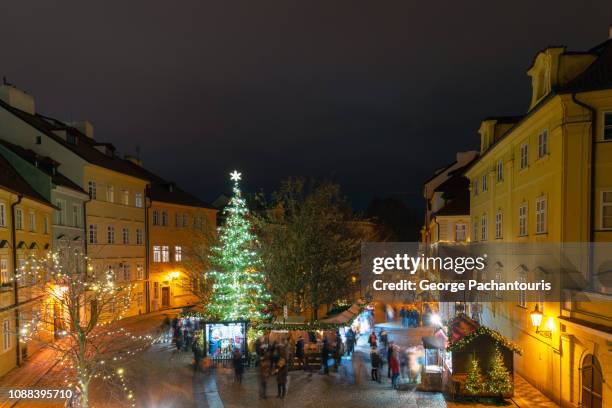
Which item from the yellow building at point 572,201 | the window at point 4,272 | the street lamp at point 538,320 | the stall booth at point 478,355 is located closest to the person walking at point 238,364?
the stall booth at point 478,355

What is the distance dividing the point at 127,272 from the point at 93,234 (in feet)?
15.6

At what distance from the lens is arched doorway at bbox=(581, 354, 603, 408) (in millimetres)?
13617

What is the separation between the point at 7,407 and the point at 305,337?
11822 mm

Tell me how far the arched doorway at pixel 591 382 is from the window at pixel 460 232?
2385 centimetres

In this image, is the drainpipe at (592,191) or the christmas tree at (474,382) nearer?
the drainpipe at (592,191)

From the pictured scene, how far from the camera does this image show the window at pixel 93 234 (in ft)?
108

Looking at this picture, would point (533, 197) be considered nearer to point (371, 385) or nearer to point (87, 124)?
point (371, 385)

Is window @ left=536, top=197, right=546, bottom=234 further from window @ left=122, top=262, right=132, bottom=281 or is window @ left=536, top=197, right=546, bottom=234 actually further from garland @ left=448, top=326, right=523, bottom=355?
window @ left=122, top=262, right=132, bottom=281

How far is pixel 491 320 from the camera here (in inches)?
974

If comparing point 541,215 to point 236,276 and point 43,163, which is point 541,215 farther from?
point 43,163

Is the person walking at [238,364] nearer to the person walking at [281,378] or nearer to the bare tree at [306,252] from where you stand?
the person walking at [281,378]

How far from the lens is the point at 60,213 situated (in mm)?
28656

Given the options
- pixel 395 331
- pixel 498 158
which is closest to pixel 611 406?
pixel 498 158

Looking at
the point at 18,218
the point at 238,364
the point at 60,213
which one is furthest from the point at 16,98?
the point at 238,364
